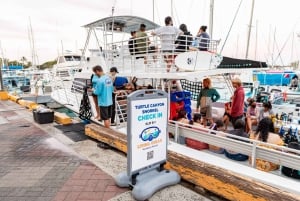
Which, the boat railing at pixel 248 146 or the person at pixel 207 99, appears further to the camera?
the person at pixel 207 99

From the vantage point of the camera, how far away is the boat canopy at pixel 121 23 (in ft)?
23.8

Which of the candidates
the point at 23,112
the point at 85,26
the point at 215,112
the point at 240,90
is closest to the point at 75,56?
the point at 23,112

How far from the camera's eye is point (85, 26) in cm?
756

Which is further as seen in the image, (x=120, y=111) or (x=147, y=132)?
(x=120, y=111)

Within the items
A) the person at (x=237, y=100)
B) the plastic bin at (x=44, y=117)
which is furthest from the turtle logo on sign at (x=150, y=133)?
the plastic bin at (x=44, y=117)

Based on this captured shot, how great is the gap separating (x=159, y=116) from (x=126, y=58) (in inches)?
152

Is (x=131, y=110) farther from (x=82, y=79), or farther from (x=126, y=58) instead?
(x=82, y=79)

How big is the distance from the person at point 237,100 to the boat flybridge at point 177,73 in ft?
1.48

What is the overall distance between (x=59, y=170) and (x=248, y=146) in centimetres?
326

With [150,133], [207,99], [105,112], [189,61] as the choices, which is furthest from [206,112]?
[150,133]

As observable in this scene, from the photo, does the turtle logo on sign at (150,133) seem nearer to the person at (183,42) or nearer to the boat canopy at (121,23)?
the person at (183,42)

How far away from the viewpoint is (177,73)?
4.91 metres

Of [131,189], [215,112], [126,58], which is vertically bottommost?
[131,189]

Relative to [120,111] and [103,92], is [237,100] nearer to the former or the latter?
[120,111]
